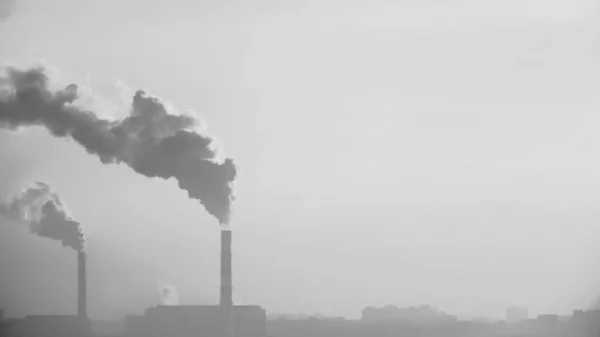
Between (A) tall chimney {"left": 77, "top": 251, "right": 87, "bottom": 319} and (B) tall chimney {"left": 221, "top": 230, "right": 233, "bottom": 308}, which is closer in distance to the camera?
(B) tall chimney {"left": 221, "top": 230, "right": 233, "bottom": 308}

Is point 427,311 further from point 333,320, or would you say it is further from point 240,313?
point 240,313

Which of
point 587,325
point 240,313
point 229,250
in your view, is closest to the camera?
point 229,250

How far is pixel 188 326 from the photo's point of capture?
9744 cm

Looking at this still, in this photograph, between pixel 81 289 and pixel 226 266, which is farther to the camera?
pixel 81 289

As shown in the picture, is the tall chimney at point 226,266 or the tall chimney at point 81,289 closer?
the tall chimney at point 226,266

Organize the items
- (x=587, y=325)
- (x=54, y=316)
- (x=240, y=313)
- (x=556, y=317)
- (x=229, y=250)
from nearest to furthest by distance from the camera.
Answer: (x=229, y=250) → (x=240, y=313) → (x=54, y=316) → (x=587, y=325) → (x=556, y=317)

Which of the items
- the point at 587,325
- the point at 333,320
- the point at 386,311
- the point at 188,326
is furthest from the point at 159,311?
the point at 386,311

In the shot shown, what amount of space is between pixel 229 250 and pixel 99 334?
97.8 feet

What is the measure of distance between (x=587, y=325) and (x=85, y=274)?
4870 centimetres

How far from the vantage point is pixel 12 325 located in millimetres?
100250

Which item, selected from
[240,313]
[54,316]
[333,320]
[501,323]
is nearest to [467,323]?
[501,323]

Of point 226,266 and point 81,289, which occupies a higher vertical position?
point 226,266

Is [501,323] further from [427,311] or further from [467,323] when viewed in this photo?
[427,311]

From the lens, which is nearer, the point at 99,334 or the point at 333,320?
the point at 99,334
